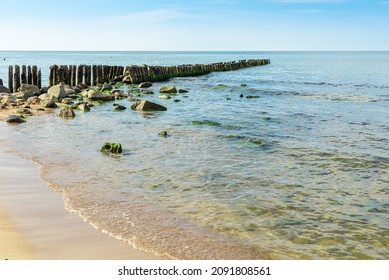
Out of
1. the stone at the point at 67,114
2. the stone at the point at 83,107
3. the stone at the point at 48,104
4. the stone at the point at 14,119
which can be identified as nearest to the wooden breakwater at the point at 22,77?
the stone at the point at 48,104

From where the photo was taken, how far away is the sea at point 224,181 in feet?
21.2

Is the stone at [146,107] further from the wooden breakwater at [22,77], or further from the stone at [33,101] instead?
the wooden breakwater at [22,77]

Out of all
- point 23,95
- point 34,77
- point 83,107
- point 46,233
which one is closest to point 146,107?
point 83,107

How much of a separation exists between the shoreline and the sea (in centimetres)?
25

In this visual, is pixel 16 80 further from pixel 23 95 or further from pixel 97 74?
pixel 97 74

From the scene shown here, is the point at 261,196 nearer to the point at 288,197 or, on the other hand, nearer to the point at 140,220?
the point at 288,197

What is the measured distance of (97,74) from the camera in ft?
118

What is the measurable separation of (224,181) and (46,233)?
14.4ft

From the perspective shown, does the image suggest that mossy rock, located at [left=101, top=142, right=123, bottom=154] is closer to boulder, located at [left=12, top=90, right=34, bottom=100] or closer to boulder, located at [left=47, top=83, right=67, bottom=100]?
boulder, located at [left=12, top=90, right=34, bottom=100]

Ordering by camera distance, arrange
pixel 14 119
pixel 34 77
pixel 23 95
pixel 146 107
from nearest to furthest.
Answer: pixel 14 119
pixel 146 107
pixel 23 95
pixel 34 77

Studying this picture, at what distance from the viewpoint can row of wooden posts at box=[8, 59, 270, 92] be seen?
90.4 ft

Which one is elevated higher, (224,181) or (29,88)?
(29,88)

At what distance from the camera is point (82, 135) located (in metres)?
14.6
